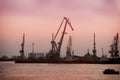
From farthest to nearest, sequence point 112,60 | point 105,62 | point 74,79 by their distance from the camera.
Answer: point 105,62
point 112,60
point 74,79

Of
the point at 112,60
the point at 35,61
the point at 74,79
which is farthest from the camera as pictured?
the point at 35,61

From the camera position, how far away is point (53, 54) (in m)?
28.7

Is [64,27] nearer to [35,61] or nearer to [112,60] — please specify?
[112,60]

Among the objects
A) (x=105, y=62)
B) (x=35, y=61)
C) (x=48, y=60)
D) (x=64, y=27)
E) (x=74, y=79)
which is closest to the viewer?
(x=74, y=79)

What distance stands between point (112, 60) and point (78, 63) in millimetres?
5735

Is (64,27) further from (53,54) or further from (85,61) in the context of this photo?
(85,61)

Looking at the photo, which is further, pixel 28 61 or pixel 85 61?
pixel 28 61

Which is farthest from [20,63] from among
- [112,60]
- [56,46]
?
[112,60]

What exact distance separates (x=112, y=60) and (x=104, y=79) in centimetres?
1245

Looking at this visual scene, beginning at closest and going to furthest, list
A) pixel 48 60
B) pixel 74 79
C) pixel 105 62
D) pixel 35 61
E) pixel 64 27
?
1. pixel 74 79
2. pixel 64 27
3. pixel 105 62
4. pixel 48 60
5. pixel 35 61

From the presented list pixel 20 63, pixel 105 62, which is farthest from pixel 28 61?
pixel 105 62

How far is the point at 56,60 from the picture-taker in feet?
101

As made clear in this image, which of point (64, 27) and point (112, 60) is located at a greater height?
point (64, 27)

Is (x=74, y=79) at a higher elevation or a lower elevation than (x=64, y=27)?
lower
